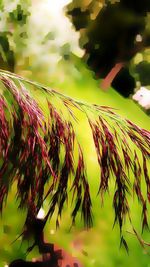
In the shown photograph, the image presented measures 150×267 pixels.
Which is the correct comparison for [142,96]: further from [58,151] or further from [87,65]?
[58,151]

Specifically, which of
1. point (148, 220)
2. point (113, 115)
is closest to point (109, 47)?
point (113, 115)

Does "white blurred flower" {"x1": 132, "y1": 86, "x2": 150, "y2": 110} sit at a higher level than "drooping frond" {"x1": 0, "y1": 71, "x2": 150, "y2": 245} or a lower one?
higher

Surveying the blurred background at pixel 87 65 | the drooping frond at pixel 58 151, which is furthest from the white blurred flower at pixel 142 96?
the drooping frond at pixel 58 151

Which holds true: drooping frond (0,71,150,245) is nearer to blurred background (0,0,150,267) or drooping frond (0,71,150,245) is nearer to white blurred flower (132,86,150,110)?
blurred background (0,0,150,267)

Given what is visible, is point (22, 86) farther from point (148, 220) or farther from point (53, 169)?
point (148, 220)

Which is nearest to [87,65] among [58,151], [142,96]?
[142,96]

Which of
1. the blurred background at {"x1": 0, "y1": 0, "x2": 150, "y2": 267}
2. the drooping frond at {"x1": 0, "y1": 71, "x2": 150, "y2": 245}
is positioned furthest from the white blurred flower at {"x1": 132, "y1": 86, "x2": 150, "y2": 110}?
the drooping frond at {"x1": 0, "y1": 71, "x2": 150, "y2": 245}
